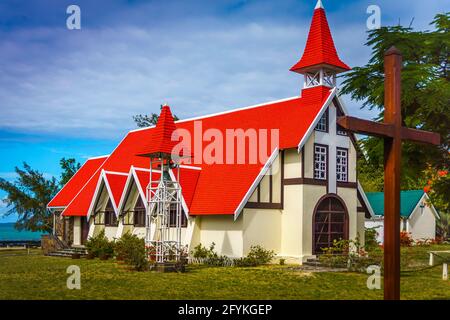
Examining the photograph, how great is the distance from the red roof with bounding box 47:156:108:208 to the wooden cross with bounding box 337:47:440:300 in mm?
33081

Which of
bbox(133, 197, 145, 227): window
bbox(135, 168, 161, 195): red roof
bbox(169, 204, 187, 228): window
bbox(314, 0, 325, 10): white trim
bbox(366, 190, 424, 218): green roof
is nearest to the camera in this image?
bbox(169, 204, 187, 228): window

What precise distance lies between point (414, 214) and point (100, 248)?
1229 inches

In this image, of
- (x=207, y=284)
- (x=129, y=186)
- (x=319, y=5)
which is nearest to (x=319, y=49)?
(x=319, y=5)

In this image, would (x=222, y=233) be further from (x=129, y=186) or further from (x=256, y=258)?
(x=129, y=186)

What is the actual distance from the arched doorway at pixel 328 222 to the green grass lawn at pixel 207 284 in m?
4.39

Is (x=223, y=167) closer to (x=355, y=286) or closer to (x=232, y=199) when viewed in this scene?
(x=232, y=199)

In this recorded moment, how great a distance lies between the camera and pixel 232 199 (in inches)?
1063

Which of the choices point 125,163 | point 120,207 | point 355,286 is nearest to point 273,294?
point 355,286

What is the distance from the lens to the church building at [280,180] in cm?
2738

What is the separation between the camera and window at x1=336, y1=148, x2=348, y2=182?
29.7 metres

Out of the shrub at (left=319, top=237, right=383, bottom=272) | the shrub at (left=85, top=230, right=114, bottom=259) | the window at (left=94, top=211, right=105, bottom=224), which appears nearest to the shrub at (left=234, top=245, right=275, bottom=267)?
the shrub at (left=319, top=237, right=383, bottom=272)

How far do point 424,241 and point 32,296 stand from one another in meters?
41.9

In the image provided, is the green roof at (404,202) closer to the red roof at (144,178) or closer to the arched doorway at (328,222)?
the arched doorway at (328,222)

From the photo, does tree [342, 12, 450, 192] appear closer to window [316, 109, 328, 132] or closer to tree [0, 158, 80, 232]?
window [316, 109, 328, 132]
